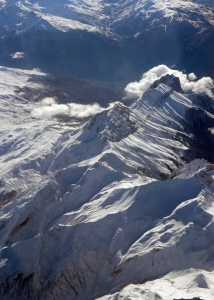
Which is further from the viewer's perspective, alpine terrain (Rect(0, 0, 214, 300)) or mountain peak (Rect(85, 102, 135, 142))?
mountain peak (Rect(85, 102, 135, 142))

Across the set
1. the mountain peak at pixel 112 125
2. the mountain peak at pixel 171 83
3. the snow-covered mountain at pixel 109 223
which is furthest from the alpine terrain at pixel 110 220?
the mountain peak at pixel 171 83

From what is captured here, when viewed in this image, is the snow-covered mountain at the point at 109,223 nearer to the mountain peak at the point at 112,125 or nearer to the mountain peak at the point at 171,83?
the mountain peak at the point at 112,125

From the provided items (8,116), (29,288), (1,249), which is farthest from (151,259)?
(8,116)

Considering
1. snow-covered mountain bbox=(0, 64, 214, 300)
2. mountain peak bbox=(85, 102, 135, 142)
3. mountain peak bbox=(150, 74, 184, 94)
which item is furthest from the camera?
mountain peak bbox=(150, 74, 184, 94)

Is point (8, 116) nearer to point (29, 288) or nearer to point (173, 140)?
point (173, 140)

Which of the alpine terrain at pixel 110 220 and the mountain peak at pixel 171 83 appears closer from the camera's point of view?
the alpine terrain at pixel 110 220

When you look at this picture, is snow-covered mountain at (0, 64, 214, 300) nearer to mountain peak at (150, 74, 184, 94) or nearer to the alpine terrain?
the alpine terrain

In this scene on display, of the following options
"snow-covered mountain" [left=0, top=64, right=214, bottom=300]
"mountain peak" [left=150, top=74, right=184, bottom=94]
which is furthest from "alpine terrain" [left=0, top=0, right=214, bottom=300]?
"mountain peak" [left=150, top=74, right=184, bottom=94]

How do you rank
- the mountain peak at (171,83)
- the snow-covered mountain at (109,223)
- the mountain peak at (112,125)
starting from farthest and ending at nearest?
the mountain peak at (171,83), the mountain peak at (112,125), the snow-covered mountain at (109,223)
